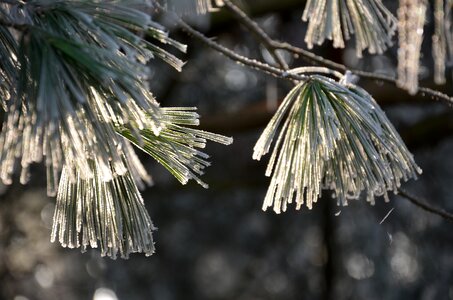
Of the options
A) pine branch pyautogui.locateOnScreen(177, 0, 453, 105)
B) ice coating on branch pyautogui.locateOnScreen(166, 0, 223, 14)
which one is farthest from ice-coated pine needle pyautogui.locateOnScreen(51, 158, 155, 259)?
ice coating on branch pyautogui.locateOnScreen(166, 0, 223, 14)

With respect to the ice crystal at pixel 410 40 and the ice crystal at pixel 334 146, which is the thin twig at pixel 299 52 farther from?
A: the ice crystal at pixel 410 40

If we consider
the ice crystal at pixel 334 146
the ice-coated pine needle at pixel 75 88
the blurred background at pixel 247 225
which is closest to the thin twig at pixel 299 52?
the ice crystal at pixel 334 146

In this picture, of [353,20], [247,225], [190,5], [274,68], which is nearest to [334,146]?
[274,68]

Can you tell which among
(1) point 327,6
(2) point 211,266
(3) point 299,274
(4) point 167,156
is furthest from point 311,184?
(2) point 211,266

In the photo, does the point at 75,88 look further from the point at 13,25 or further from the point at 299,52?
the point at 299,52

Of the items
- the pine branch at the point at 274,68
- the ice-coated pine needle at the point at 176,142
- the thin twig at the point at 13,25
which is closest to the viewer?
the thin twig at the point at 13,25

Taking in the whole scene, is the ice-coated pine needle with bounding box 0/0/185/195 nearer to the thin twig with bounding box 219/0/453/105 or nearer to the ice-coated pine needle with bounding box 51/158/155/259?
the ice-coated pine needle with bounding box 51/158/155/259

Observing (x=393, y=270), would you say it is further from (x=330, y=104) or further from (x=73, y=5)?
(x=73, y=5)
